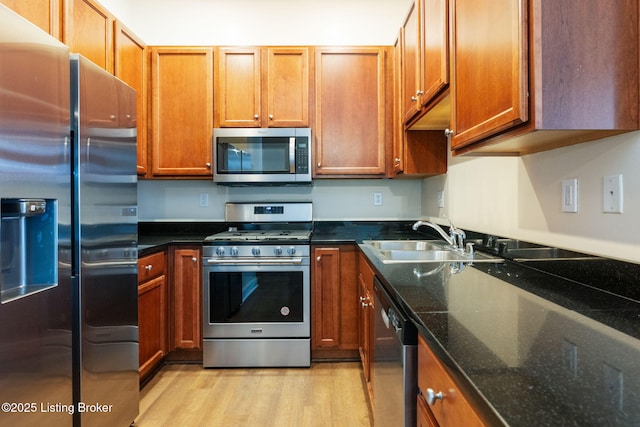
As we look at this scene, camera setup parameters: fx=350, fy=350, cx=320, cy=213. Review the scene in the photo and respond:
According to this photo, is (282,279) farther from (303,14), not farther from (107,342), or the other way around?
(303,14)

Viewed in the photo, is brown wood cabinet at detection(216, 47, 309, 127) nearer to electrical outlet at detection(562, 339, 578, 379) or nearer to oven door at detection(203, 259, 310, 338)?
oven door at detection(203, 259, 310, 338)

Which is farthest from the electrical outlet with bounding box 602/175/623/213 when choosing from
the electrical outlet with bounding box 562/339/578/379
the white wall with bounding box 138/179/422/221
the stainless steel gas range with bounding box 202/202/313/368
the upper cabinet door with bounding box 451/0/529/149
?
the white wall with bounding box 138/179/422/221

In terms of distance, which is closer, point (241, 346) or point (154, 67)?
point (241, 346)

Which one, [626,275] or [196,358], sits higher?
[626,275]

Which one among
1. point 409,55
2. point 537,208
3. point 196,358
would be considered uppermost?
point 409,55

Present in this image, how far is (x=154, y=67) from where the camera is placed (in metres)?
2.59

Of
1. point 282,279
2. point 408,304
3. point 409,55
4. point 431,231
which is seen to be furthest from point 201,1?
point 408,304

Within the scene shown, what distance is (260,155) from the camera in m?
2.54

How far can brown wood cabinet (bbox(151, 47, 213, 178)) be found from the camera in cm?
258

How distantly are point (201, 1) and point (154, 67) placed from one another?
2.47 ft

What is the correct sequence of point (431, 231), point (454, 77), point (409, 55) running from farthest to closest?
1. point (431, 231)
2. point (409, 55)
3. point (454, 77)

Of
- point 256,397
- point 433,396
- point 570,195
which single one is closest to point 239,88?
point 256,397

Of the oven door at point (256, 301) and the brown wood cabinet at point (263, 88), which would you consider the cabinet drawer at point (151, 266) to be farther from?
the brown wood cabinet at point (263, 88)

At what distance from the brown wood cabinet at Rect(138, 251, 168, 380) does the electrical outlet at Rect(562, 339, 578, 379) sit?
1991 millimetres
